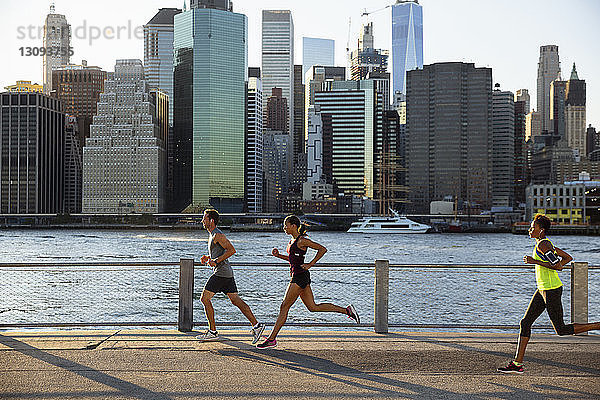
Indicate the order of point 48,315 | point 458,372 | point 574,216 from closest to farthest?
point 458,372, point 48,315, point 574,216

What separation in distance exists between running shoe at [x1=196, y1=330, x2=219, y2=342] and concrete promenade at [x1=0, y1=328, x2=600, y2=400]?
0.13 meters

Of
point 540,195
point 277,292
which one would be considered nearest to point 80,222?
point 540,195

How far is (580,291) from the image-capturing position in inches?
403

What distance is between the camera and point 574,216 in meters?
170

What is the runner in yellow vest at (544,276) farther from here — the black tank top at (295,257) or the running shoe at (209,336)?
the running shoe at (209,336)

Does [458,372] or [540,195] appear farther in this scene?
[540,195]

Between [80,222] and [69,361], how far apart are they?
195m

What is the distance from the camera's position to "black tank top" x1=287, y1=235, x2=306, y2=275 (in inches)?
353

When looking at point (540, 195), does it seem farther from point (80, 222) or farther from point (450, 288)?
point (450, 288)

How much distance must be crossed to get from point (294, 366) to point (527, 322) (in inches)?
110

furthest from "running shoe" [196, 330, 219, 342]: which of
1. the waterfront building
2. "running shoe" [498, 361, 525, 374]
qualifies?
the waterfront building

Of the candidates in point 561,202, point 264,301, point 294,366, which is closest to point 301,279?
point 294,366

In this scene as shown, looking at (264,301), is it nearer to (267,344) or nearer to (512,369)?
(267,344)

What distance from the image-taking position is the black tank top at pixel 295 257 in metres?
8.97
